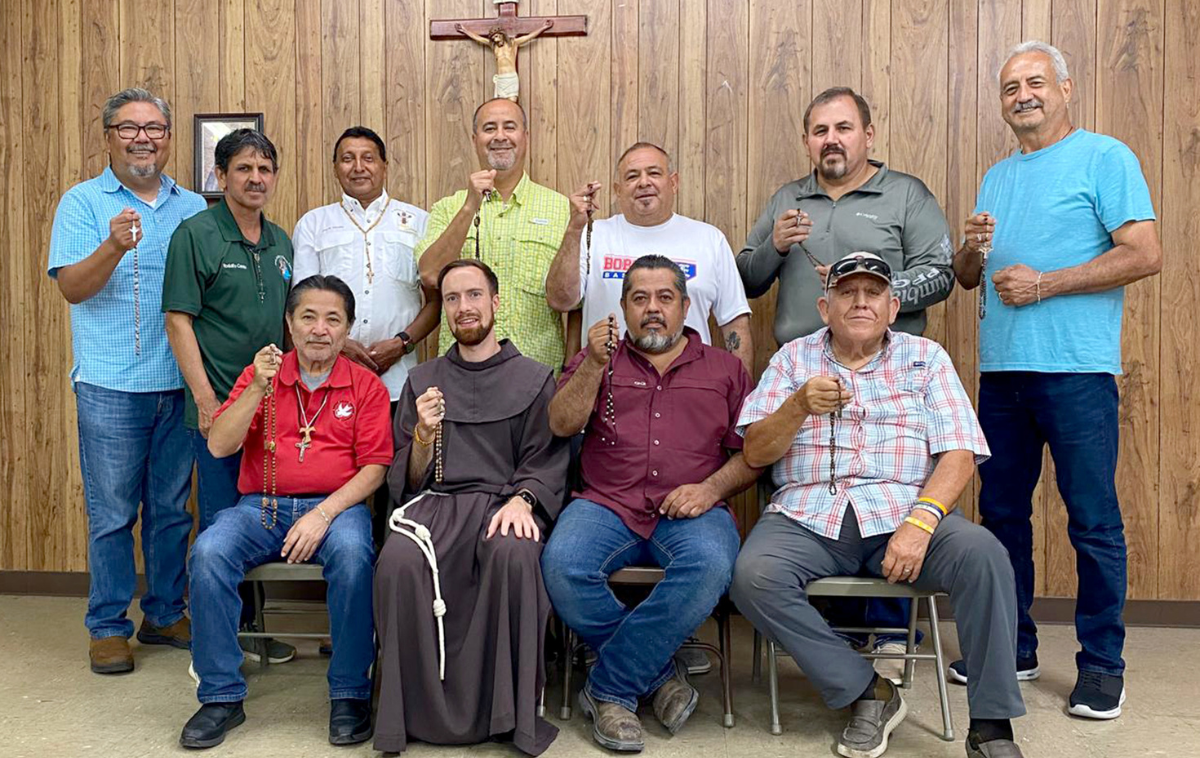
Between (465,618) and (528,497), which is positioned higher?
(528,497)

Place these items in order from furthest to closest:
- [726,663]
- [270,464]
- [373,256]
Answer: [373,256]
[270,464]
[726,663]

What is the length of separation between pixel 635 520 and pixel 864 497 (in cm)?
62

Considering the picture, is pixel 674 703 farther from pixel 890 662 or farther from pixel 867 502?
pixel 890 662

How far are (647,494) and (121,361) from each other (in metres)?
1.74

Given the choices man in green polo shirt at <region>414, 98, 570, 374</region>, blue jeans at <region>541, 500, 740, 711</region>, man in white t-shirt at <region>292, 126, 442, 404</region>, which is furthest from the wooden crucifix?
blue jeans at <region>541, 500, 740, 711</region>

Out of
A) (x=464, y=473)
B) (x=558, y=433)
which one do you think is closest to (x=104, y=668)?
(x=464, y=473)

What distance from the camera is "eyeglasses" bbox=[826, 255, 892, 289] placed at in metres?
2.69

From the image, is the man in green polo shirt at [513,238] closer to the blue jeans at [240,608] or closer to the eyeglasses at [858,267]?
the blue jeans at [240,608]

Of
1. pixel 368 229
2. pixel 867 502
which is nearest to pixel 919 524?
pixel 867 502

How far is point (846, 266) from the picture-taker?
8.90 feet

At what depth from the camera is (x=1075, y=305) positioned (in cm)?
282

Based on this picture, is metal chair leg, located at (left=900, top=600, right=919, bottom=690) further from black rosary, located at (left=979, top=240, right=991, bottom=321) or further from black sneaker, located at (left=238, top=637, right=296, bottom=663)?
black sneaker, located at (left=238, top=637, right=296, bottom=663)

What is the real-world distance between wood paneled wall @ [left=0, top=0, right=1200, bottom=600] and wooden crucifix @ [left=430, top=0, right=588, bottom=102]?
6 centimetres

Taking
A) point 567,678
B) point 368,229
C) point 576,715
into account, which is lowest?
point 576,715
